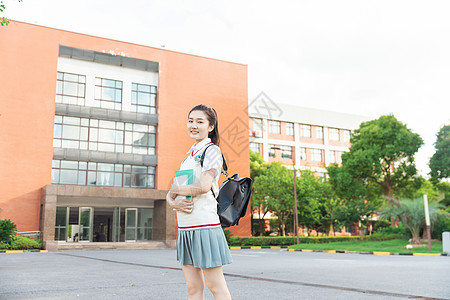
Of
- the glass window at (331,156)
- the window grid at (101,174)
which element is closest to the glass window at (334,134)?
the glass window at (331,156)

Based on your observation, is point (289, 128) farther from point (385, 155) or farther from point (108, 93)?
point (108, 93)

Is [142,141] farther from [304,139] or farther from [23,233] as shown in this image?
[304,139]

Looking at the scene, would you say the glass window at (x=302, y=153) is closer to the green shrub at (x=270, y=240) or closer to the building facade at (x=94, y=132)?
the building facade at (x=94, y=132)

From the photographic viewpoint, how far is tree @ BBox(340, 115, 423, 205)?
31.9 meters

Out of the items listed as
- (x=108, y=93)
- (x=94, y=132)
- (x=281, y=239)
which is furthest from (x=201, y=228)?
(x=281, y=239)

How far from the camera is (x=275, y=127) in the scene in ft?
166

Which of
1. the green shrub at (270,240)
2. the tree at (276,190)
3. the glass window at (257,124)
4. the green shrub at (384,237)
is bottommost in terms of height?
the green shrub at (270,240)

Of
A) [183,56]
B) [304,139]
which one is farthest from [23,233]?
[304,139]

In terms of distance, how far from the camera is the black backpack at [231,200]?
3002 mm

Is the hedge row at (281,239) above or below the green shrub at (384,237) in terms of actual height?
below

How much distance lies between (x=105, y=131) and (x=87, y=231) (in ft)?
23.4

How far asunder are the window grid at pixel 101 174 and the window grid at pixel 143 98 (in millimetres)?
4406

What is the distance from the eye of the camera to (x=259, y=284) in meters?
7.05

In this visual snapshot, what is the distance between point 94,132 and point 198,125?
92.7 feet
